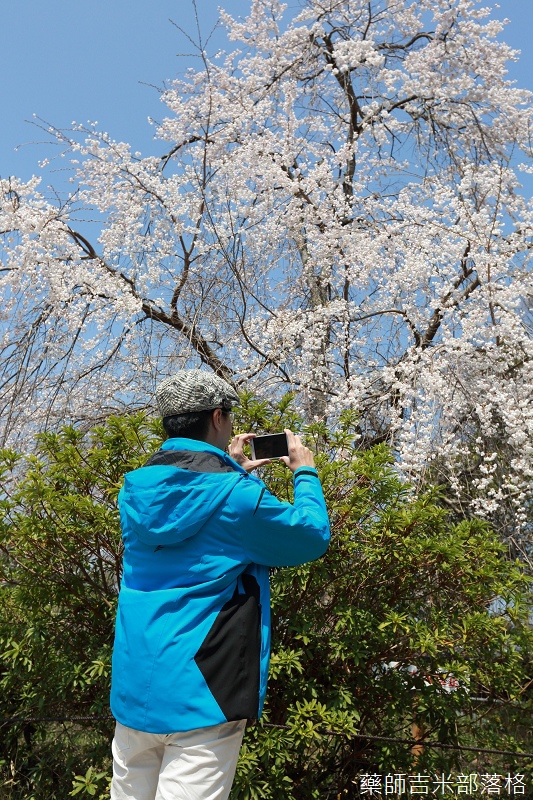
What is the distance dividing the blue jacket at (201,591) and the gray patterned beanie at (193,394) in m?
0.15

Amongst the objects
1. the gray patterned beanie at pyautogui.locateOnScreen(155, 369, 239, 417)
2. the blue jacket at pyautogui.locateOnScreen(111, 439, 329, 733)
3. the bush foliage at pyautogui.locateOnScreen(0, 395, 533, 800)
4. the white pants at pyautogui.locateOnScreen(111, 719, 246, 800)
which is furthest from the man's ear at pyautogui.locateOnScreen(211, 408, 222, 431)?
the bush foliage at pyautogui.locateOnScreen(0, 395, 533, 800)

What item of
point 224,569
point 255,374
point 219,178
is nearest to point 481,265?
point 255,374

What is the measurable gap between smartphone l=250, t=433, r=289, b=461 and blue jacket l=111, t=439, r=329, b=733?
262 mm

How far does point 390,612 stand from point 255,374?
2625mm

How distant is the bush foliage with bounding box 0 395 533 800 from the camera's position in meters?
2.47

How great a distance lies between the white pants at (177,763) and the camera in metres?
1.38

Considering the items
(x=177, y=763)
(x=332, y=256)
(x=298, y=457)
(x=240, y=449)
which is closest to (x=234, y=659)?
(x=177, y=763)

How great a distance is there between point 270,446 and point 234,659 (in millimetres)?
569

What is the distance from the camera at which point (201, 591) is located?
1.47 m

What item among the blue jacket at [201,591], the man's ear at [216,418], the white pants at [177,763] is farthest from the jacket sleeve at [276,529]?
the white pants at [177,763]

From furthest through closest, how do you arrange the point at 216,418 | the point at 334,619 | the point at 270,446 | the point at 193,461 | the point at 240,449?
1. the point at 334,619
2. the point at 240,449
3. the point at 270,446
4. the point at 216,418
5. the point at 193,461

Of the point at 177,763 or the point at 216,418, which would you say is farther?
the point at 216,418

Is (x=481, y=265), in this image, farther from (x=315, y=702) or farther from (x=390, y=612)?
(x=315, y=702)

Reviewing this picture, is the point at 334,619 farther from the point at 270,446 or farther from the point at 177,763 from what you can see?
the point at 177,763
